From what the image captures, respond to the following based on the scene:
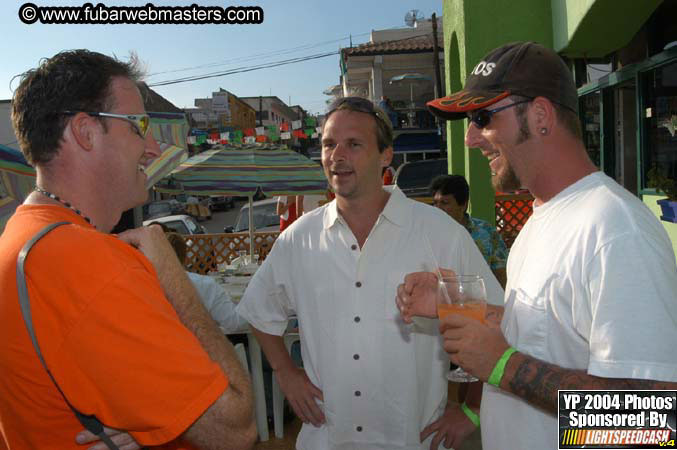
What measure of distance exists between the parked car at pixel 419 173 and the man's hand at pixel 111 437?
17143mm

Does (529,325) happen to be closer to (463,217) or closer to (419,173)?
(463,217)

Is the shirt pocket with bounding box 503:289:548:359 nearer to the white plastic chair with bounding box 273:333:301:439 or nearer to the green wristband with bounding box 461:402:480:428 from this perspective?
the green wristband with bounding box 461:402:480:428

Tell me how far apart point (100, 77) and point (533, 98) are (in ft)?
4.50

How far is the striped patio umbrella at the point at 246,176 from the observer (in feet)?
24.5

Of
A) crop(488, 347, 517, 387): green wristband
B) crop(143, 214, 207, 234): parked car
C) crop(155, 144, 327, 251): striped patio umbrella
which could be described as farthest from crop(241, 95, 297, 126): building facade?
crop(488, 347, 517, 387): green wristband

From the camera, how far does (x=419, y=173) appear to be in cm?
1869

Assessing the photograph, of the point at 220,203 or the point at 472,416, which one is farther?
the point at 220,203

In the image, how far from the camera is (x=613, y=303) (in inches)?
52.0

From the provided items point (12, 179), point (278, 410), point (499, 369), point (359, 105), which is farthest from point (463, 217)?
point (12, 179)

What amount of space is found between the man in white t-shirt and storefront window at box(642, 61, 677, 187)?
4429mm

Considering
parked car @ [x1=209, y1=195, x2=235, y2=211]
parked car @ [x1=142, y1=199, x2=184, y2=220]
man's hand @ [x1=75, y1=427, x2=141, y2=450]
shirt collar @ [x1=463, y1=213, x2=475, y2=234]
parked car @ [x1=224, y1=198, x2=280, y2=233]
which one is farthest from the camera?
parked car @ [x1=209, y1=195, x2=235, y2=211]

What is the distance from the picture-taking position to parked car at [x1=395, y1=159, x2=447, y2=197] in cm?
1839

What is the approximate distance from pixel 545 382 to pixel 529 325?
19 centimetres

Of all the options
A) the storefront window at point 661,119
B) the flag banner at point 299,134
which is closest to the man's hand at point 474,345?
the storefront window at point 661,119
